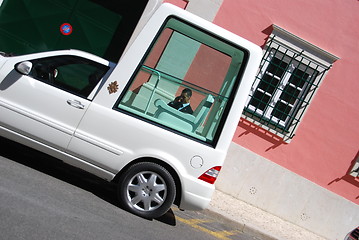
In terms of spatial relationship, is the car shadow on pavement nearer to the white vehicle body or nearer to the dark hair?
the white vehicle body

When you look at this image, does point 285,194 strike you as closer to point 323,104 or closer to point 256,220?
point 256,220

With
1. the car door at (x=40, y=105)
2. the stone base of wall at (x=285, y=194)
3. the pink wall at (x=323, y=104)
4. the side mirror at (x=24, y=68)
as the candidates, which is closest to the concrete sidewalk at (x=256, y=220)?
the stone base of wall at (x=285, y=194)

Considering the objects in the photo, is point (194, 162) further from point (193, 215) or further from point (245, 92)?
point (193, 215)

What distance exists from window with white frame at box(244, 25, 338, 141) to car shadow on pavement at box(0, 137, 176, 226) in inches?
186

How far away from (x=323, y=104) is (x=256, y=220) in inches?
129

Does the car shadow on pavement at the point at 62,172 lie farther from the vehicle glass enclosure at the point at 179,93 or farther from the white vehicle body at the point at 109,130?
the vehicle glass enclosure at the point at 179,93

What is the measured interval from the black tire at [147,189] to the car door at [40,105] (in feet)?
2.88

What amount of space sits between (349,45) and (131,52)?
22.6ft

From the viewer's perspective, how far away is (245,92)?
6.51 metres

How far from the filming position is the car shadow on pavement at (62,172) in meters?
6.85

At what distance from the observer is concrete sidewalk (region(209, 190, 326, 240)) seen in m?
9.02

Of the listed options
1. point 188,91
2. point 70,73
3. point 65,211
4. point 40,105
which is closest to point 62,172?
point 40,105

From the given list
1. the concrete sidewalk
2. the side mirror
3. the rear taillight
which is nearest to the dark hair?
the rear taillight

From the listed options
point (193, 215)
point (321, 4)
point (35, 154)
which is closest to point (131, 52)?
point (35, 154)
